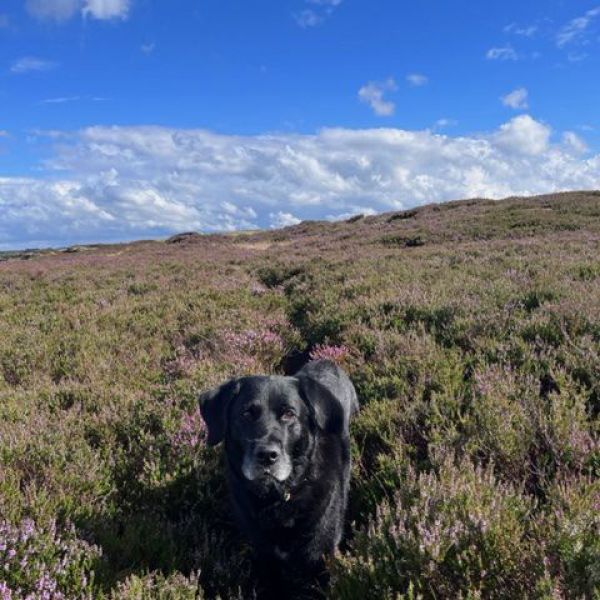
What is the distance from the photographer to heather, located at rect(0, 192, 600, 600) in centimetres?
315

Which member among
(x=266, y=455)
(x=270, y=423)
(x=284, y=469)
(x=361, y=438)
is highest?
(x=270, y=423)

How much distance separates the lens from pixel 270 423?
3996 mm

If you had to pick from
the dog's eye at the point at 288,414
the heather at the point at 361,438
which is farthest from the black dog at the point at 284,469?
the heather at the point at 361,438

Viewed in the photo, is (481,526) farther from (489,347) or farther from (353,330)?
(353,330)

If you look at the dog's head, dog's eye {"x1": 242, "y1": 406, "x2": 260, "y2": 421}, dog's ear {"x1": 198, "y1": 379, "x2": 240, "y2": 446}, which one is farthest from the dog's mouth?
dog's ear {"x1": 198, "y1": 379, "x2": 240, "y2": 446}

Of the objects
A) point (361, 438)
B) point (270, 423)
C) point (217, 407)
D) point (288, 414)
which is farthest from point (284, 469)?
point (361, 438)

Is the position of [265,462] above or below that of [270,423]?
below

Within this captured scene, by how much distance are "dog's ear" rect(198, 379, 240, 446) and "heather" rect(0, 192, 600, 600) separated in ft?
2.44

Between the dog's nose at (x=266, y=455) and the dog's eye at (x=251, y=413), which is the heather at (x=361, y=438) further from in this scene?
the dog's eye at (x=251, y=413)

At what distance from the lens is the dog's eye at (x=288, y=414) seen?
4.13 metres

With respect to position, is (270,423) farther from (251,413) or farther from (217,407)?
(217,407)

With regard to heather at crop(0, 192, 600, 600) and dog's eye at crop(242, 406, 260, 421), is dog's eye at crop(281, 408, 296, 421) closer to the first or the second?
dog's eye at crop(242, 406, 260, 421)

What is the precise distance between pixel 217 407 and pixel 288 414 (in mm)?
617

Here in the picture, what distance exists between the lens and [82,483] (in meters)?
4.54
